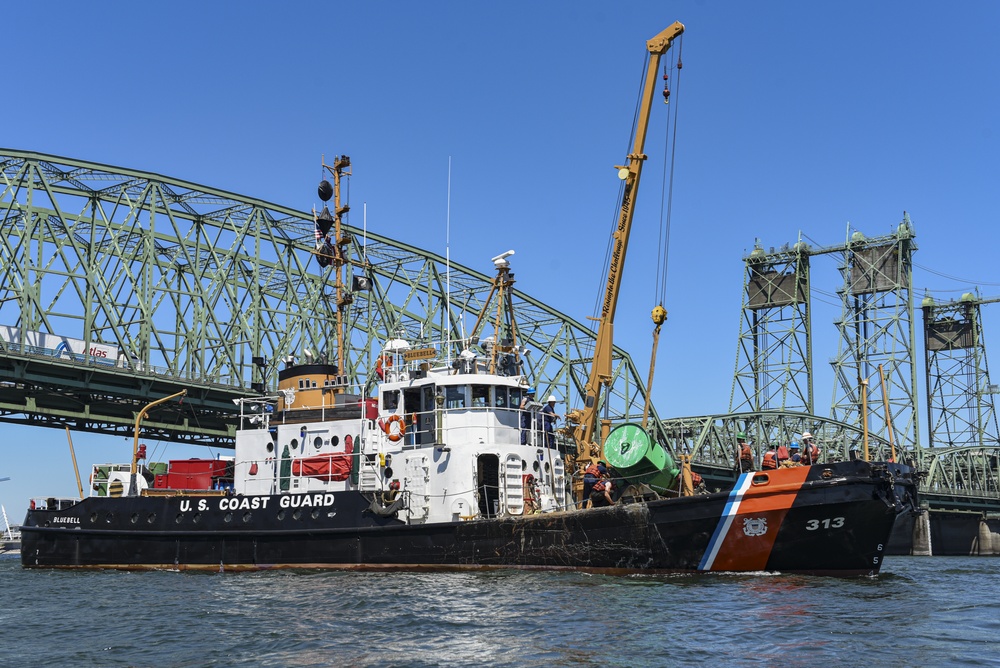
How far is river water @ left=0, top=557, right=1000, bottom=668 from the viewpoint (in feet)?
47.3

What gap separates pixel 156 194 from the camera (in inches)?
2441

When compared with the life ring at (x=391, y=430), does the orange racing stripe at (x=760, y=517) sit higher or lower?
lower

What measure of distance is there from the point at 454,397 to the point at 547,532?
15.9 feet

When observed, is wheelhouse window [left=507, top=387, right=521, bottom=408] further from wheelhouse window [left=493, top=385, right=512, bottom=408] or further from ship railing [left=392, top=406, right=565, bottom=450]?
ship railing [left=392, top=406, right=565, bottom=450]

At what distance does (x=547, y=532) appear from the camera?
24.4m

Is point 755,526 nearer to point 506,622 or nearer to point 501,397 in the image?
point 501,397

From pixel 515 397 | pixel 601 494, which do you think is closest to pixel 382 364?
pixel 515 397

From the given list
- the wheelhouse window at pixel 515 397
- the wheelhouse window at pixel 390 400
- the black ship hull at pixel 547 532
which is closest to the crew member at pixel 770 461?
the black ship hull at pixel 547 532

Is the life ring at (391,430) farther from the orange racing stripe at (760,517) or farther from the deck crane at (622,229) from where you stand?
the orange racing stripe at (760,517)

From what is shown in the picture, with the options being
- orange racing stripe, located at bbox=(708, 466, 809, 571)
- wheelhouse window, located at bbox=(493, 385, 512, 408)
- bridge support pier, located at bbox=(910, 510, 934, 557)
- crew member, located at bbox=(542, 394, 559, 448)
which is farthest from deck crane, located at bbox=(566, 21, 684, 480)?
bridge support pier, located at bbox=(910, 510, 934, 557)

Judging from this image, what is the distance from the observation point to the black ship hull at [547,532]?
22406mm

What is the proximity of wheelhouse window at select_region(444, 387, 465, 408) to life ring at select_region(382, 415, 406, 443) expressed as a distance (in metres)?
1.35

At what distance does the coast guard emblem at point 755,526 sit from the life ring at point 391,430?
31.6 feet

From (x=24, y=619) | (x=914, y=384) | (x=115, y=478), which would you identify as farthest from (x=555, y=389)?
(x=24, y=619)
